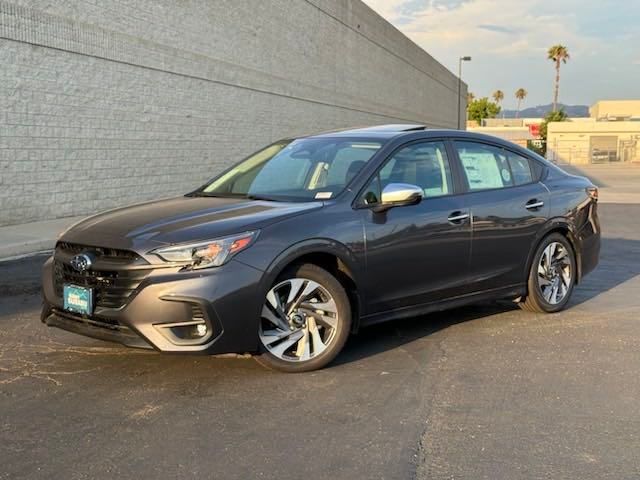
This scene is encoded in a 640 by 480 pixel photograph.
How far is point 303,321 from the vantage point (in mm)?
4434

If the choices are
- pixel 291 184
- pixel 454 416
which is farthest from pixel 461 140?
pixel 454 416

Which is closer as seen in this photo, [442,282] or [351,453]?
[351,453]

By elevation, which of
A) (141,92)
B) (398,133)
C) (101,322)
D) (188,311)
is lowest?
(101,322)

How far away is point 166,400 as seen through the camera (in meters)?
4.00

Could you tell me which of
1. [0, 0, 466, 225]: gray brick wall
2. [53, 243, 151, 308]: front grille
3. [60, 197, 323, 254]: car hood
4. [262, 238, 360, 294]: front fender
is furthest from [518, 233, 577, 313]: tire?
[0, 0, 466, 225]: gray brick wall

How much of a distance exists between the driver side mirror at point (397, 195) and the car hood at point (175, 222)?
1.55 feet

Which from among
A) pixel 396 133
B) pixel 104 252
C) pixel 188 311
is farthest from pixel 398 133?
pixel 104 252

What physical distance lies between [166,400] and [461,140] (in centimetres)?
323

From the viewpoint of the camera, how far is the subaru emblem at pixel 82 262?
163 inches

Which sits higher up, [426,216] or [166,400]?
[426,216]

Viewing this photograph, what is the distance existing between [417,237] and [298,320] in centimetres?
116

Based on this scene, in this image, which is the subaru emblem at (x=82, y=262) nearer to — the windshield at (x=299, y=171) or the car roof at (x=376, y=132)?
the windshield at (x=299, y=171)

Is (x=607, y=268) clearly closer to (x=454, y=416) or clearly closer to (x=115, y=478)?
(x=454, y=416)

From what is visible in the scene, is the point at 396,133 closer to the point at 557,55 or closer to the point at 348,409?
the point at 348,409
